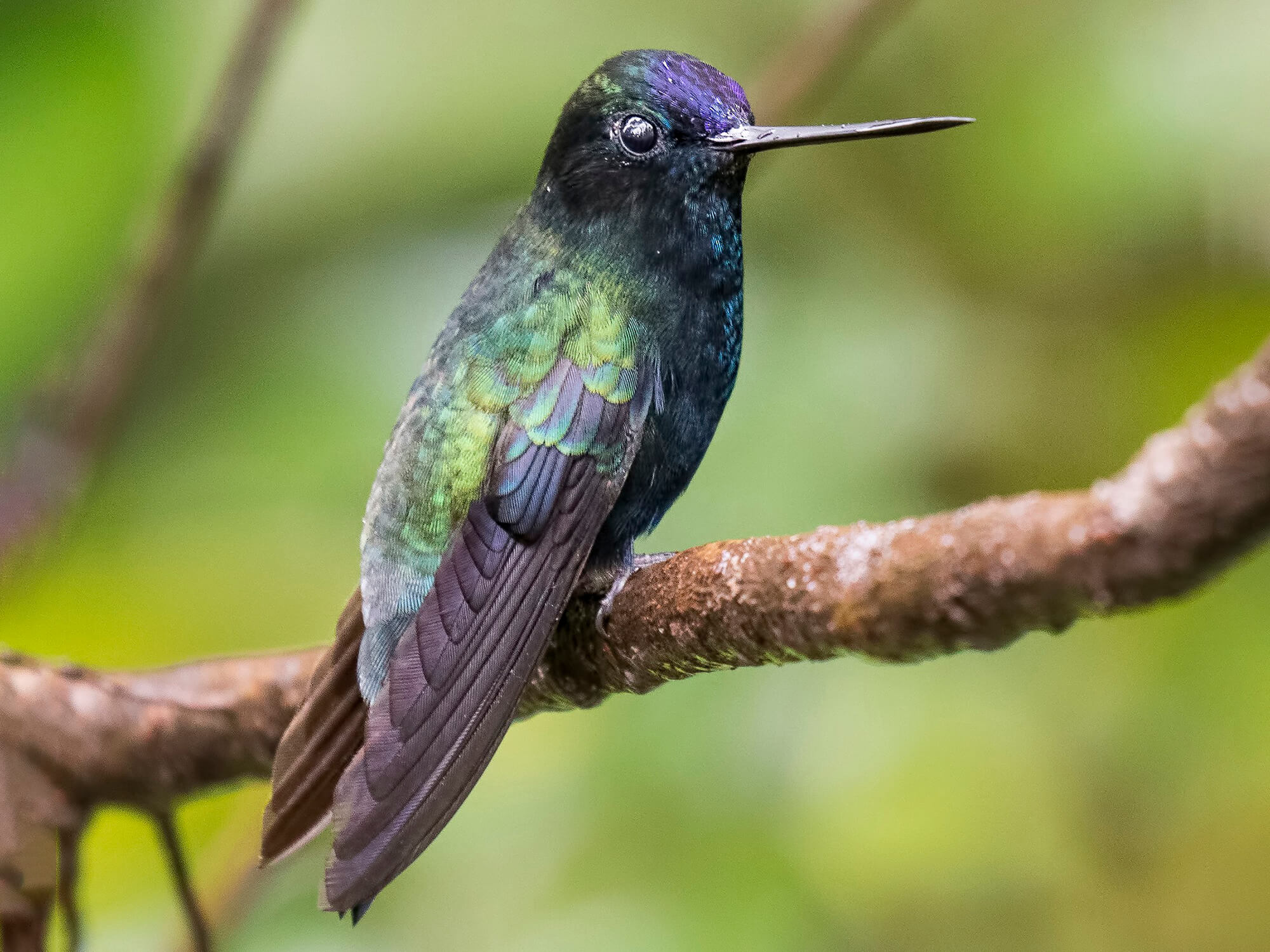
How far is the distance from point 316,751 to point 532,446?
0.60 metres

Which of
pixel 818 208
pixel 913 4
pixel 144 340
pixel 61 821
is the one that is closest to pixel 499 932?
pixel 61 821

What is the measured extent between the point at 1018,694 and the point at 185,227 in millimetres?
1984

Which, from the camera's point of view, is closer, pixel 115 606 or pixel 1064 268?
pixel 115 606

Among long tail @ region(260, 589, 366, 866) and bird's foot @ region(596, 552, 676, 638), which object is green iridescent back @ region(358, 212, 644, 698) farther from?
bird's foot @ region(596, 552, 676, 638)

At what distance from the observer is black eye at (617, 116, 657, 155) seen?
7.93 feet

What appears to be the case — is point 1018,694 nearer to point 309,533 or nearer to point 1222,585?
point 1222,585

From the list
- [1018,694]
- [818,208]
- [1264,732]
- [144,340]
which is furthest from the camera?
[818,208]

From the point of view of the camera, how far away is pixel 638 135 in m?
2.42

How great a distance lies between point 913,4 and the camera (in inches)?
126

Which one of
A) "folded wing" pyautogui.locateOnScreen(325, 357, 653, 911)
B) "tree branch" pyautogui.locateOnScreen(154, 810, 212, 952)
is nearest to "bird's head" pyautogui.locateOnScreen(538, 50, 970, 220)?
"folded wing" pyautogui.locateOnScreen(325, 357, 653, 911)

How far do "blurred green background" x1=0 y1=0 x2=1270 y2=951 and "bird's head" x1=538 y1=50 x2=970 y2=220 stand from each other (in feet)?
2.40

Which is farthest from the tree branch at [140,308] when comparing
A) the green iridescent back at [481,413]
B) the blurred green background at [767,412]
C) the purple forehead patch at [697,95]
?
the purple forehead patch at [697,95]

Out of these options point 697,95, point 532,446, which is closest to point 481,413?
point 532,446

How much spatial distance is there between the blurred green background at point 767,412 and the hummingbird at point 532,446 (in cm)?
57
